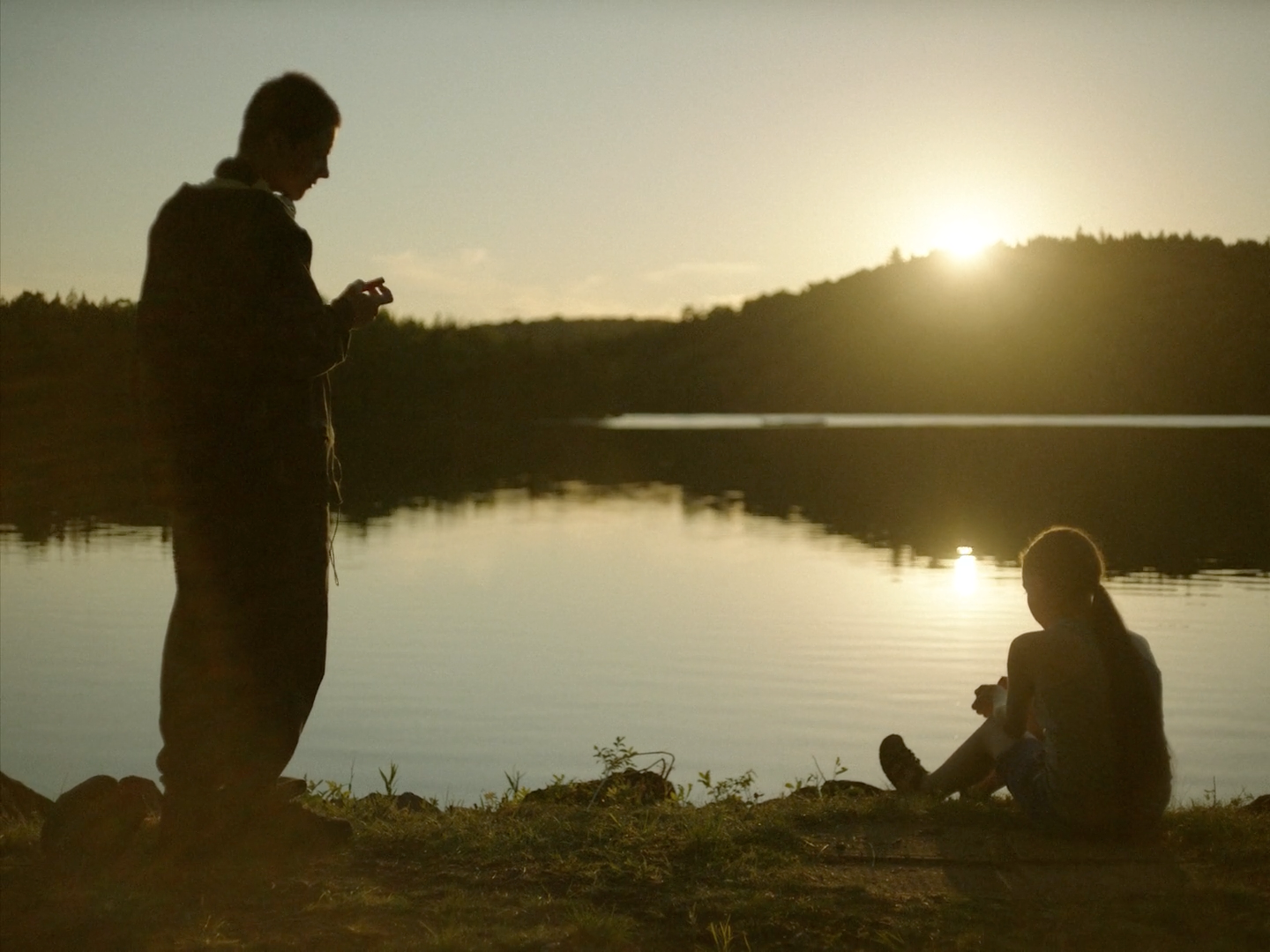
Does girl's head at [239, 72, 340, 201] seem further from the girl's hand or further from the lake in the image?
the lake

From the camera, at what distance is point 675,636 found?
13.4 m

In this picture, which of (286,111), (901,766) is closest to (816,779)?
(901,766)

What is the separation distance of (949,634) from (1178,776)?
17.8 feet

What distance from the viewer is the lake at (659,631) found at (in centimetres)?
905

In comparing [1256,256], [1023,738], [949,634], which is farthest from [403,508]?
[1256,256]

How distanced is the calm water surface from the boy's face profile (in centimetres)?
378

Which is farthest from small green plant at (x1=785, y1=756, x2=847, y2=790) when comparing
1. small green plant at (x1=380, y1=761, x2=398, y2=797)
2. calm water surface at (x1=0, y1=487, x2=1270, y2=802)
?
small green plant at (x1=380, y1=761, x2=398, y2=797)

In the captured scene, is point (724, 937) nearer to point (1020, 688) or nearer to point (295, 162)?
point (1020, 688)

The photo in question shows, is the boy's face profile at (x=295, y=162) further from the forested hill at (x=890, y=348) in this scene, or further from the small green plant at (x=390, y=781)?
the forested hill at (x=890, y=348)

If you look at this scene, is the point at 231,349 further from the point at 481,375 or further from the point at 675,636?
the point at 481,375

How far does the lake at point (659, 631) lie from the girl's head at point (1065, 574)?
4.54 ft

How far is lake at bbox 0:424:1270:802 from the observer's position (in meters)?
9.05

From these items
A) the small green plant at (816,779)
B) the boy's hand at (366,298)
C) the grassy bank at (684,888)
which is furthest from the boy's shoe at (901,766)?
the boy's hand at (366,298)

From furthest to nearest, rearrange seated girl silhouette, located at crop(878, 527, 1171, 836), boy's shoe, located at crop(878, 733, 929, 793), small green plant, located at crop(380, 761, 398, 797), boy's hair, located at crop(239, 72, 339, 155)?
small green plant, located at crop(380, 761, 398, 797) → boy's shoe, located at crop(878, 733, 929, 793) → seated girl silhouette, located at crop(878, 527, 1171, 836) → boy's hair, located at crop(239, 72, 339, 155)
